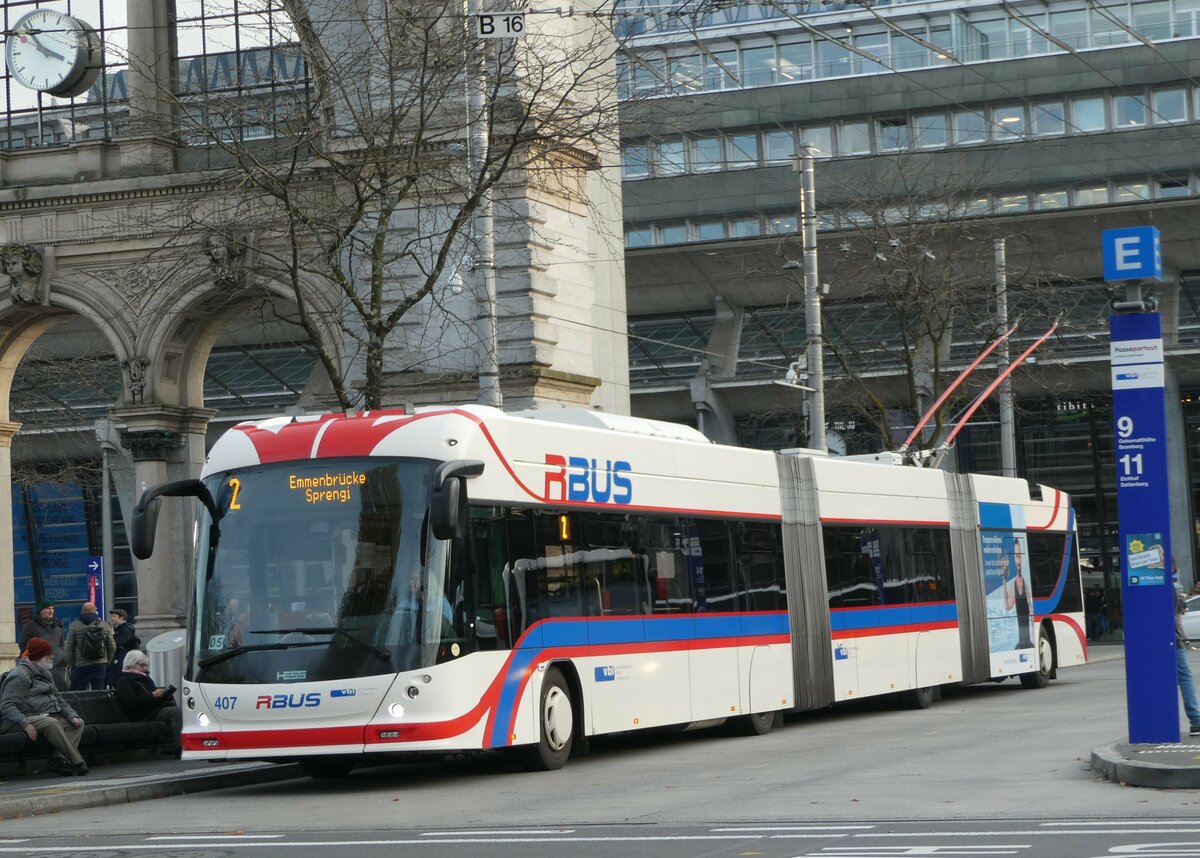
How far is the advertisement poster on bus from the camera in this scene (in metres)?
26.8

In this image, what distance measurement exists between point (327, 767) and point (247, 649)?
235cm

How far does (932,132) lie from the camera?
4772 centimetres

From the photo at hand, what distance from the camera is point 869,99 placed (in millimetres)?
48156

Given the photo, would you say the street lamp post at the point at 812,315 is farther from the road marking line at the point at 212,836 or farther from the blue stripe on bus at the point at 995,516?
the road marking line at the point at 212,836

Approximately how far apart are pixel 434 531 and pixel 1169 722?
18.1 feet

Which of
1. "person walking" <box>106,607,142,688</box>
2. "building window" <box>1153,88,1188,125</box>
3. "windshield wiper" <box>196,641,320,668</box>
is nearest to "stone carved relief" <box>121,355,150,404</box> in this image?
"person walking" <box>106,607,142,688</box>

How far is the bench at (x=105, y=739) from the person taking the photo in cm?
1802

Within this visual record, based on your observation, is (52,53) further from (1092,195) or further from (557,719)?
(1092,195)

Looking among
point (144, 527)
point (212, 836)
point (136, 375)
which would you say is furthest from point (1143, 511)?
point (136, 375)

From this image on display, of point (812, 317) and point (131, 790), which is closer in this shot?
point (131, 790)

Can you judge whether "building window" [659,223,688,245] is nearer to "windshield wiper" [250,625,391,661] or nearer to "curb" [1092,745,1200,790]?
"windshield wiper" [250,625,391,661]

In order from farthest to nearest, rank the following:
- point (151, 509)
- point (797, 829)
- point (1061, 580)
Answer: point (1061, 580) < point (151, 509) < point (797, 829)

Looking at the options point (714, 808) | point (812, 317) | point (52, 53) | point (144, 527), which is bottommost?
point (714, 808)

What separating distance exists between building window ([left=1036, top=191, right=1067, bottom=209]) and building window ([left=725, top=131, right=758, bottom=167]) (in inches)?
268
